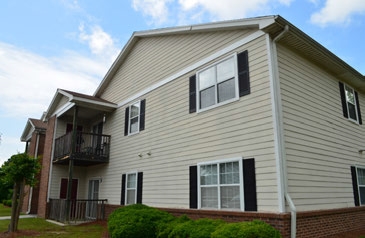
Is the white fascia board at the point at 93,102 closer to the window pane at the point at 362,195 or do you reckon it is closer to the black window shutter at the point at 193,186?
the black window shutter at the point at 193,186

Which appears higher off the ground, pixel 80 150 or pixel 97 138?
pixel 97 138

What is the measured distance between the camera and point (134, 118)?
14039 mm

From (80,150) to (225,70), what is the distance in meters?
9.71

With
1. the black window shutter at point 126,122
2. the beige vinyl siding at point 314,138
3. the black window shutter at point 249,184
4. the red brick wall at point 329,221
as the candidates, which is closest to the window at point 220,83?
the beige vinyl siding at point 314,138

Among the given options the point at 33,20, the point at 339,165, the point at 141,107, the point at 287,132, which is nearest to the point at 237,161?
the point at 287,132

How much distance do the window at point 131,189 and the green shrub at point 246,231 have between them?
7.12 metres

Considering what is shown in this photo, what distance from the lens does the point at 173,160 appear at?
1070 centimetres

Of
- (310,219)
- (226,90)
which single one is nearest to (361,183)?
(310,219)

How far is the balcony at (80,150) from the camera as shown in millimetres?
14651

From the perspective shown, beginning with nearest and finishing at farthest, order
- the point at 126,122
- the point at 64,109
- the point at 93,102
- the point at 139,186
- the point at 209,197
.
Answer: the point at 209,197
the point at 139,186
the point at 126,122
the point at 93,102
the point at 64,109

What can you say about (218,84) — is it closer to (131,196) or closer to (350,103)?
(350,103)

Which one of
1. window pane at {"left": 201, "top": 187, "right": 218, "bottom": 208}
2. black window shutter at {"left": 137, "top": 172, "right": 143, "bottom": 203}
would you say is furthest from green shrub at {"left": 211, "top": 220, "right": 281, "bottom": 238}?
black window shutter at {"left": 137, "top": 172, "right": 143, "bottom": 203}

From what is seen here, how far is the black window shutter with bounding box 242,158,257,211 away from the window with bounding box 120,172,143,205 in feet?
18.9

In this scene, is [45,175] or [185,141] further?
[45,175]
